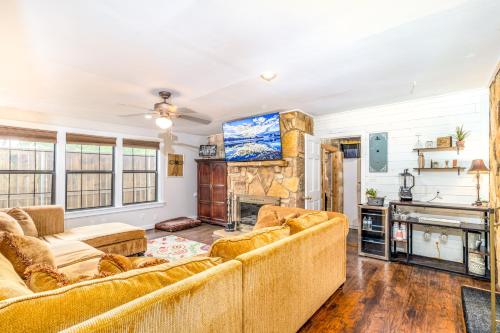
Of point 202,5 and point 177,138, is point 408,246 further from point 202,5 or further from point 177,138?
point 177,138

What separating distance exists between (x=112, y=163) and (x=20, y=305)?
213 inches

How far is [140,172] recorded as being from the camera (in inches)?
241

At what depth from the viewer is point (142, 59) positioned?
2.49m

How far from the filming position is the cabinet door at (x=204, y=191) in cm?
668

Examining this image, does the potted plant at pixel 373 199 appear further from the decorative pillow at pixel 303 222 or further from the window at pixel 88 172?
the window at pixel 88 172

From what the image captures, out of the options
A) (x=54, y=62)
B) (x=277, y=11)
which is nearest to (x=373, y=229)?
(x=277, y=11)

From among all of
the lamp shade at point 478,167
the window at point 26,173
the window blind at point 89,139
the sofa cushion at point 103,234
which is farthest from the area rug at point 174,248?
the lamp shade at point 478,167

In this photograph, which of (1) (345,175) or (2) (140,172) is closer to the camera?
(2) (140,172)

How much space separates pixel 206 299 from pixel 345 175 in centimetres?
583

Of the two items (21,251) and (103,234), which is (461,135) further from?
(103,234)

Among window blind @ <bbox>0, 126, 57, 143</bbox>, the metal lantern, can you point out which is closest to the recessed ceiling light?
the metal lantern

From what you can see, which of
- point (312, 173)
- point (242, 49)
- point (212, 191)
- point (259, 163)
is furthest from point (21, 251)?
point (212, 191)

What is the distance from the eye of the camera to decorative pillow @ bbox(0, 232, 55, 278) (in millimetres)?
1698

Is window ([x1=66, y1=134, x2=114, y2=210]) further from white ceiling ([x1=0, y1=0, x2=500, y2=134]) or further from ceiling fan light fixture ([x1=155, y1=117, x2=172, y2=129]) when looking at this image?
ceiling fan light fixture ([x1=155, y1=117, x2=172, y2=129])
